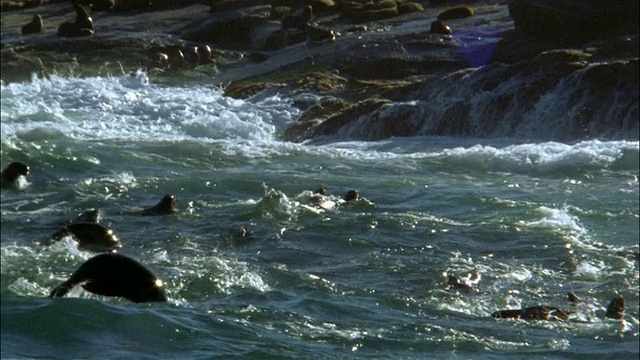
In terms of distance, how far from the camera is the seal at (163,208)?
590 inches

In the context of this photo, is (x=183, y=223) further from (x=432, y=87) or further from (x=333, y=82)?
(x=333, y=82)

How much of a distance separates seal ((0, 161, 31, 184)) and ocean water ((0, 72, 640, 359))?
151 millimetres

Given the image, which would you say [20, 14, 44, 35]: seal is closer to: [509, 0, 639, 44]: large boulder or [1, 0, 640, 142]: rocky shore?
[1, 0, 640, 142]: rocky shore

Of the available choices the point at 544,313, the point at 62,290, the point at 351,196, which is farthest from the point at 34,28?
the point at 544,313

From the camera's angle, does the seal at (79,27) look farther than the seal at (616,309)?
Yes

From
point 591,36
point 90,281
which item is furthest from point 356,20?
point 90,281

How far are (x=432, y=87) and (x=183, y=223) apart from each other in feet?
33.1

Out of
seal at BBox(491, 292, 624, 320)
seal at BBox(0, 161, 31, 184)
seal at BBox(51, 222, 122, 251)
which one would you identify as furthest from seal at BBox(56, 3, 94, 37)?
seal at BBox(491, 292, 624, 320)

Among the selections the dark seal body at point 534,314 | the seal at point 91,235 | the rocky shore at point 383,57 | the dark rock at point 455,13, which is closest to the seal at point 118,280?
the dark seal body at point 534,314

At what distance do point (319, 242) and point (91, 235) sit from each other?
7.39 feet

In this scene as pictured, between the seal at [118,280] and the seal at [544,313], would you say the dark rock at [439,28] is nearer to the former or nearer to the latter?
the seal at [544,313]

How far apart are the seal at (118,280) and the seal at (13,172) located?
24.3ft

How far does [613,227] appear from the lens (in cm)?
1425

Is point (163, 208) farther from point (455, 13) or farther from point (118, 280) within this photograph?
point (455, 13)
